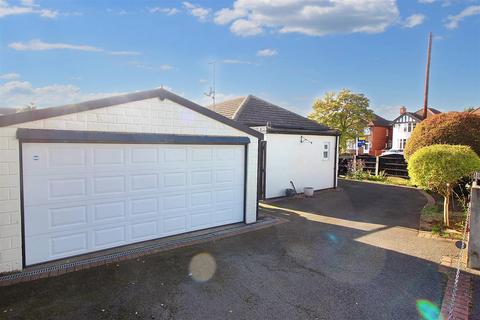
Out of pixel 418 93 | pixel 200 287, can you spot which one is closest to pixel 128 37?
pixel 200 287

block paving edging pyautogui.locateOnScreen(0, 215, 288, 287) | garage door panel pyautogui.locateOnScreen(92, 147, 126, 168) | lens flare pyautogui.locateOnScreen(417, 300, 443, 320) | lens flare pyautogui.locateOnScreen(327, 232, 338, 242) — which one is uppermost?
garage door panel pyautogui.locateOnScreen(92, 147, 126, 168)

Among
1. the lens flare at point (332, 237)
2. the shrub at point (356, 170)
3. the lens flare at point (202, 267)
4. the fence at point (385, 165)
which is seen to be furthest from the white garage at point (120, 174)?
the fence at point (385, 165)

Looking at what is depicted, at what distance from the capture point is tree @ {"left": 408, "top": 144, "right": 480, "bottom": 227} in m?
8.24

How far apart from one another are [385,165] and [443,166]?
12.0 metres

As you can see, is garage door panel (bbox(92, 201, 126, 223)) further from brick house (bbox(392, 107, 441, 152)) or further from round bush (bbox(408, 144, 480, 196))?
brick house (bbox(392, 107, 441, 152))

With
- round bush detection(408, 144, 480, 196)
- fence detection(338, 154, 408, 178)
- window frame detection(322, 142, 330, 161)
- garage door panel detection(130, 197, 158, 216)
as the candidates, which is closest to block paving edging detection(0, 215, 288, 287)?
garage door panel detection(130, 197, 158, 216)

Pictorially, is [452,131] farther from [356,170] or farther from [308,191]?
[356,170]

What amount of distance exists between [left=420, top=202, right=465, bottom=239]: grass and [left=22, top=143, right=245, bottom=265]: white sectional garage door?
553 cm

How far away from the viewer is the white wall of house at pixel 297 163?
12.4 m

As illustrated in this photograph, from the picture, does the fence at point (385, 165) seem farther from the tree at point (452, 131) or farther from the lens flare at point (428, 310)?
the lens flare at point (428, 310)

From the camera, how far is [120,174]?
21.2ft

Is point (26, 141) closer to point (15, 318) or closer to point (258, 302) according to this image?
point (15, 318)

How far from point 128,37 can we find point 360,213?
10.3 m

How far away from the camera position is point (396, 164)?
19125 mm
